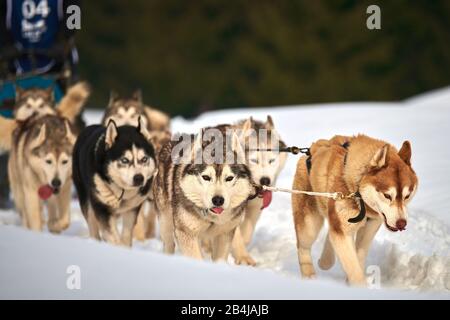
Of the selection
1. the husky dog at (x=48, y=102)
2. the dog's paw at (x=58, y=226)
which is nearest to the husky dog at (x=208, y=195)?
the dog's paw at (x=58, y=226)

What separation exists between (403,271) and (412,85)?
386 inches

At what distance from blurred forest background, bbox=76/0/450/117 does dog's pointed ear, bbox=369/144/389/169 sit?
9.53m

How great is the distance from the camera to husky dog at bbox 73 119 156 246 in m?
5.99

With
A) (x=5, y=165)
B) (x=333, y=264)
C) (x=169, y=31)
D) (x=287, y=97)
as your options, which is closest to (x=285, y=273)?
(x=333, y=264)

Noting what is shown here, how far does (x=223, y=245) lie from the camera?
18.5ft

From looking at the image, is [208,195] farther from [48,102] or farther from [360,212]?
[48,102]

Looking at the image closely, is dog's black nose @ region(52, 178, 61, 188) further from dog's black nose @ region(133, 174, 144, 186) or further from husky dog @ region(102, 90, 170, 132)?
dog's black nose @ region(133, 174, 144, 186)

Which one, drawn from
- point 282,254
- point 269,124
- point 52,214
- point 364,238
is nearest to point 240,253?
point 282,254

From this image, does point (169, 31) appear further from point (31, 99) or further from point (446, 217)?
point (446, 217)

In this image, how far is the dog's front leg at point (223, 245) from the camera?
5.60 metres

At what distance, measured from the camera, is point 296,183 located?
18.8 feet

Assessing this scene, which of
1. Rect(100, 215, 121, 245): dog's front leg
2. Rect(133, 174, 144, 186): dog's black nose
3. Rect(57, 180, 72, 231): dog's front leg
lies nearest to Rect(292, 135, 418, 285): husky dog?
Rect(133, 174, 144, 186): dog's black nose

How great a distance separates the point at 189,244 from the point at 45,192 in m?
1.76

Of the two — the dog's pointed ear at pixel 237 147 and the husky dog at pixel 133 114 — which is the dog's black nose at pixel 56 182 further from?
the dog's pointed ear at pixel 237 147
